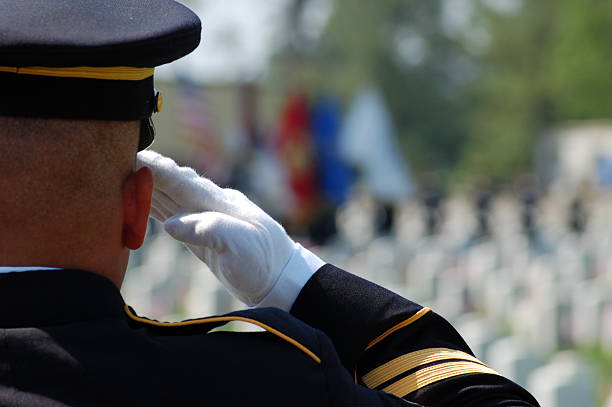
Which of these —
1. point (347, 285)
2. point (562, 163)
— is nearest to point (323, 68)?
point (562, 163)

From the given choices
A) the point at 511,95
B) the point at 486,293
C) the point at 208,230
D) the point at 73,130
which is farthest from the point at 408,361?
the point at 511,95

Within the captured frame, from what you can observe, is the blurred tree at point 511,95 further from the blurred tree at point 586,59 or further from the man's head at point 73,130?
the man's head at point 73,130

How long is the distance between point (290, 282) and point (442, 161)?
45.4 meters

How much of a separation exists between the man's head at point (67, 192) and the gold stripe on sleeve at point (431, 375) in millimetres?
398

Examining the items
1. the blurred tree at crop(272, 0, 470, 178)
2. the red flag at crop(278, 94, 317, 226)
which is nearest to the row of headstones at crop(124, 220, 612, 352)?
the red flag at crop(278, 94, 317, 226)

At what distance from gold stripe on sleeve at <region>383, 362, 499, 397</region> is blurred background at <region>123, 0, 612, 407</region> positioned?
3.13 m

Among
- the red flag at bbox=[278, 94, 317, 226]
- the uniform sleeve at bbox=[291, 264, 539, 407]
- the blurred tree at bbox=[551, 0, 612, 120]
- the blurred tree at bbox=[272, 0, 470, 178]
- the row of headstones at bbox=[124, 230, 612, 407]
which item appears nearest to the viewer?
the uniform sleeve at bbox=[291, 264, 539, 407]

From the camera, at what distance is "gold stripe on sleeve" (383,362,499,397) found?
1273mm

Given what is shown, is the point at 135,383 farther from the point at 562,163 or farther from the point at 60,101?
the point at 562,163

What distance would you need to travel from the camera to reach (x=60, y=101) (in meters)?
1.12

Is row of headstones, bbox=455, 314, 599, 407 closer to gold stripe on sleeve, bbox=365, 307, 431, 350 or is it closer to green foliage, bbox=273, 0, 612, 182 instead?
gold stripe on sleeve, bbox=365, 307, 431, 350

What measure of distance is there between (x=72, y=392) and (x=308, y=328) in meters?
0.28

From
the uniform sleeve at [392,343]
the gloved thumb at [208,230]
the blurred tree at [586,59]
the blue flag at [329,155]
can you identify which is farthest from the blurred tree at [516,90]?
the gloved thumb at [208,230]

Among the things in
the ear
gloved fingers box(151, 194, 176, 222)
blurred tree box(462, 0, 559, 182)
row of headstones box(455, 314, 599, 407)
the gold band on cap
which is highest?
the gold band on cap
